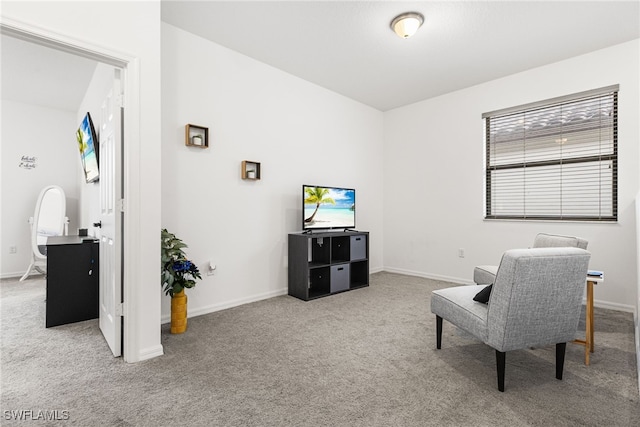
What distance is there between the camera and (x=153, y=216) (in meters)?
2.13

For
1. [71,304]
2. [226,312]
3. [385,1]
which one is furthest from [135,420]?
[385,1]

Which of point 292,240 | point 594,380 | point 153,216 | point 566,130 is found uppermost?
point 566,130

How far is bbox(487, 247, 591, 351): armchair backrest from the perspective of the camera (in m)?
1.63

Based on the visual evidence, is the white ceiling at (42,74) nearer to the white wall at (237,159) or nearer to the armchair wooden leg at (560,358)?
the white wall at (237,159)

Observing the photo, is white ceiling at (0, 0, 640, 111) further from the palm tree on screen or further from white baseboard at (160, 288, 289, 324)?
white baseboard at (160, 288, 289, 324)

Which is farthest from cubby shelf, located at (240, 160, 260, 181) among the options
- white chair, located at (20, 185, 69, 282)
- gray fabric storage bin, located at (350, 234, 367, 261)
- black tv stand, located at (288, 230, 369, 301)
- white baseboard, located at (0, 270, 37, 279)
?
white baseboard, located at (0, 270, 37, 279)

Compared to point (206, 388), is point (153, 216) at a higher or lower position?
higher

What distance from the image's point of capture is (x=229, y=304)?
3.21 metres

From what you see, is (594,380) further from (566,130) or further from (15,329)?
(15,329)

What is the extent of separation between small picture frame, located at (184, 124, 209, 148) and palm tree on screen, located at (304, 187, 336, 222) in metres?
1.23

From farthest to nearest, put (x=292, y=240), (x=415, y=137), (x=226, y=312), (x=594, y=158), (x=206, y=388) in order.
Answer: (x=415, y=137) < (x=292, y=240) < (x=594, y=158) < (x=226, y=312) < (x=206, y=388)

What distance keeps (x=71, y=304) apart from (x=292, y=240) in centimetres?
215

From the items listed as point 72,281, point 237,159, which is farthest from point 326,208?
point 72,281

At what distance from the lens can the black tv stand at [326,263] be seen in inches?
139
